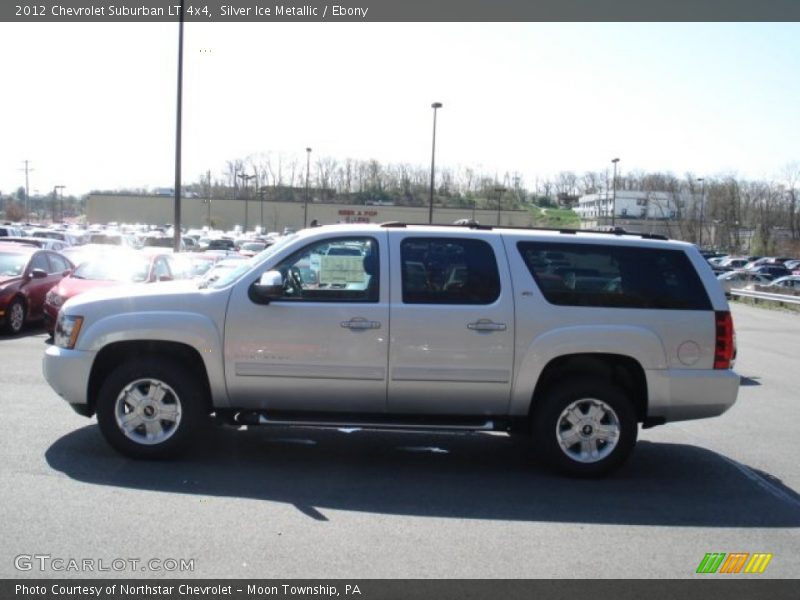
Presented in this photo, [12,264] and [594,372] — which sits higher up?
[12,264]

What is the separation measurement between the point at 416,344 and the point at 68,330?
2.87 metres

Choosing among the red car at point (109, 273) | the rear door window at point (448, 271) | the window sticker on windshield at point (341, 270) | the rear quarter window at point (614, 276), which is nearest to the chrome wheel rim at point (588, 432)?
the rear quarter window at point (614, 276)

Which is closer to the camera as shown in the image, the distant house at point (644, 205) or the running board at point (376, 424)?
the running board at point (376, 424)

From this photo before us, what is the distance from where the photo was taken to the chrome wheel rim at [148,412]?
6203mm

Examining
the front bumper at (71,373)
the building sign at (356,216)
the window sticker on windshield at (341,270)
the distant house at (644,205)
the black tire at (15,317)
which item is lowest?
the black tire at (15,317)

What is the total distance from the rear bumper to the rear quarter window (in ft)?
1.78

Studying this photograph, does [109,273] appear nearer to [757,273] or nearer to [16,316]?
[16,316]

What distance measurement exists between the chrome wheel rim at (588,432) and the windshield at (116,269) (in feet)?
31.6

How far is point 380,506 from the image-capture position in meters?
5.48

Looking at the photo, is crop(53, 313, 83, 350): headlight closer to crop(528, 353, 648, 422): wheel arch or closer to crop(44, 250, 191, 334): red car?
crop(528, 353, 648, 422): wheel arch

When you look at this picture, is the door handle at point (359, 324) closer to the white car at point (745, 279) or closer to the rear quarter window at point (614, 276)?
the rear quarter window at point (614, 276)

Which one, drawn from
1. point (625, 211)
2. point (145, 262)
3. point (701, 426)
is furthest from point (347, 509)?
point (625, 211)

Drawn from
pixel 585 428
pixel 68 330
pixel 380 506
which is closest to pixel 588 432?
pixel 585 428
